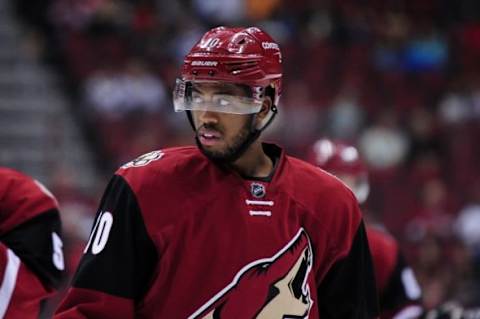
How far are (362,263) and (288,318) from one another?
0.30 meters

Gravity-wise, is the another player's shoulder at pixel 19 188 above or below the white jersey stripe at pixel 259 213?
below

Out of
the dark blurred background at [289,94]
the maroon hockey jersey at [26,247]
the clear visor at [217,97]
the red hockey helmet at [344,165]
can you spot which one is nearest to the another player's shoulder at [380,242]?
the red hockey helmet at [344,165]

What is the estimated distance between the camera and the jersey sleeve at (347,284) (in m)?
3.23

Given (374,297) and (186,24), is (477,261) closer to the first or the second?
(186,24)

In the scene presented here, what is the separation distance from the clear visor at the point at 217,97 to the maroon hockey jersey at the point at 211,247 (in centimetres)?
16

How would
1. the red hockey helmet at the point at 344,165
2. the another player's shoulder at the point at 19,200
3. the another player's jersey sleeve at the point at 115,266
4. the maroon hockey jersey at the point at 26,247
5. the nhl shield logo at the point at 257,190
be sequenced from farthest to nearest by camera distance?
the red hockey helmet at the point at 344,165, the another player's shoulder at the point at 19,200, the maroon hockey jersey at the point at 26,247, the nhl shield logo at the point at 257,190, the another player's jersey sleeve at the point at 115,266

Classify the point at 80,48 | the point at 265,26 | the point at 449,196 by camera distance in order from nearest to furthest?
the point at 449,196 < the point at 80,48 < the point at 265,26

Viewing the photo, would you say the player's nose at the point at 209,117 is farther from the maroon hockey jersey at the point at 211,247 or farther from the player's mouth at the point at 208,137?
the maroon hockey jersey at the point at 211,247

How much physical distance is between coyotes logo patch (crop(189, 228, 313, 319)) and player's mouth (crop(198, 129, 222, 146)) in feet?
1.08

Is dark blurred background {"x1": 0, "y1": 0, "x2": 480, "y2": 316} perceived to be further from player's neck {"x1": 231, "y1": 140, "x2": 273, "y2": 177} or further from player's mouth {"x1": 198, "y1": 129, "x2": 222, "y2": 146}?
player's mouth {"x1": 198, "y1": 129, "x2": 222, "y2": 146}

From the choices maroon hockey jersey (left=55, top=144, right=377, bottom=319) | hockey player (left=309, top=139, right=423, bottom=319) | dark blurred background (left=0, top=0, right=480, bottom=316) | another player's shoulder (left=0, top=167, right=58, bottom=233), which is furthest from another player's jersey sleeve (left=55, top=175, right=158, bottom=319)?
dark blurred background (left=0, top=0, right=480, bottom=316)

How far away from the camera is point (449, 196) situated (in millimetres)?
10875

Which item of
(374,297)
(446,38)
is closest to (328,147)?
(374,297)

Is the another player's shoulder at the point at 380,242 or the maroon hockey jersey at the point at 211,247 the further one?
the another player's shoulder at the point at 380,242
